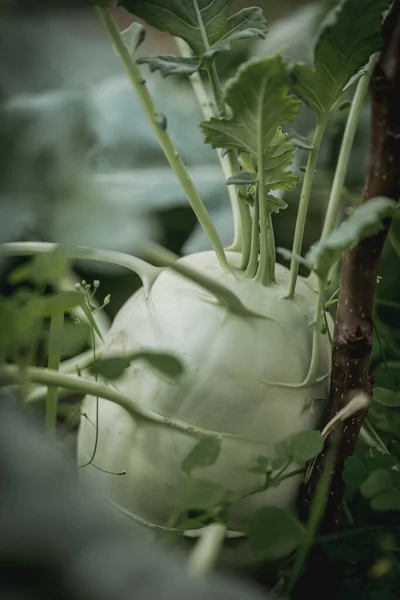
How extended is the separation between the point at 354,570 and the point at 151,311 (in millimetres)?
187

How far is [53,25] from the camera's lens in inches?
25.7

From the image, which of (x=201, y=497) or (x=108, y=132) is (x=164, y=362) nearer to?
(x=201, y=497)

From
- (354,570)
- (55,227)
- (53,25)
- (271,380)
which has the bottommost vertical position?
(354,570)

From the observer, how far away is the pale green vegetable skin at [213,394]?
0.37m

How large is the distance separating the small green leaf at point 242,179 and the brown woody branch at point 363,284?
64 mm

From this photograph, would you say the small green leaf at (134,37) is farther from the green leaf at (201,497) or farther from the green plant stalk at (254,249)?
the green leaf at (201,497)

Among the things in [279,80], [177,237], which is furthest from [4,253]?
[177,237]

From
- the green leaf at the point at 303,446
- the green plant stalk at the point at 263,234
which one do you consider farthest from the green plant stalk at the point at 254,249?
the green leaf at the point at 303,446

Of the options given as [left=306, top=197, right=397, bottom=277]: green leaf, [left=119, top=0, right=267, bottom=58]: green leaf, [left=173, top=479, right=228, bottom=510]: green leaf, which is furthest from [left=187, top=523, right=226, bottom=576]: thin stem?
[left=119, top=0, right=267, bottom=58]: green leaf

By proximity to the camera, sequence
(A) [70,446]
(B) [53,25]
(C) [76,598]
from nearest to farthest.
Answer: (C) [76,598] → (A) [70,446] → (B) [53,25]

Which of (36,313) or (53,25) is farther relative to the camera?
(53,25)

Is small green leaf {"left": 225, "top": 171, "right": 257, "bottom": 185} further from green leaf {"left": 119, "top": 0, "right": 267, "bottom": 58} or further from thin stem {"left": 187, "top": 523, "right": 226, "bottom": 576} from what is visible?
thin stem {"left": 187, "top": 523, "right": 226, "bottom": 576}

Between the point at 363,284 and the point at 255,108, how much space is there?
11 cm

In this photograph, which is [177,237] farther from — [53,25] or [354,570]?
[354,570]
